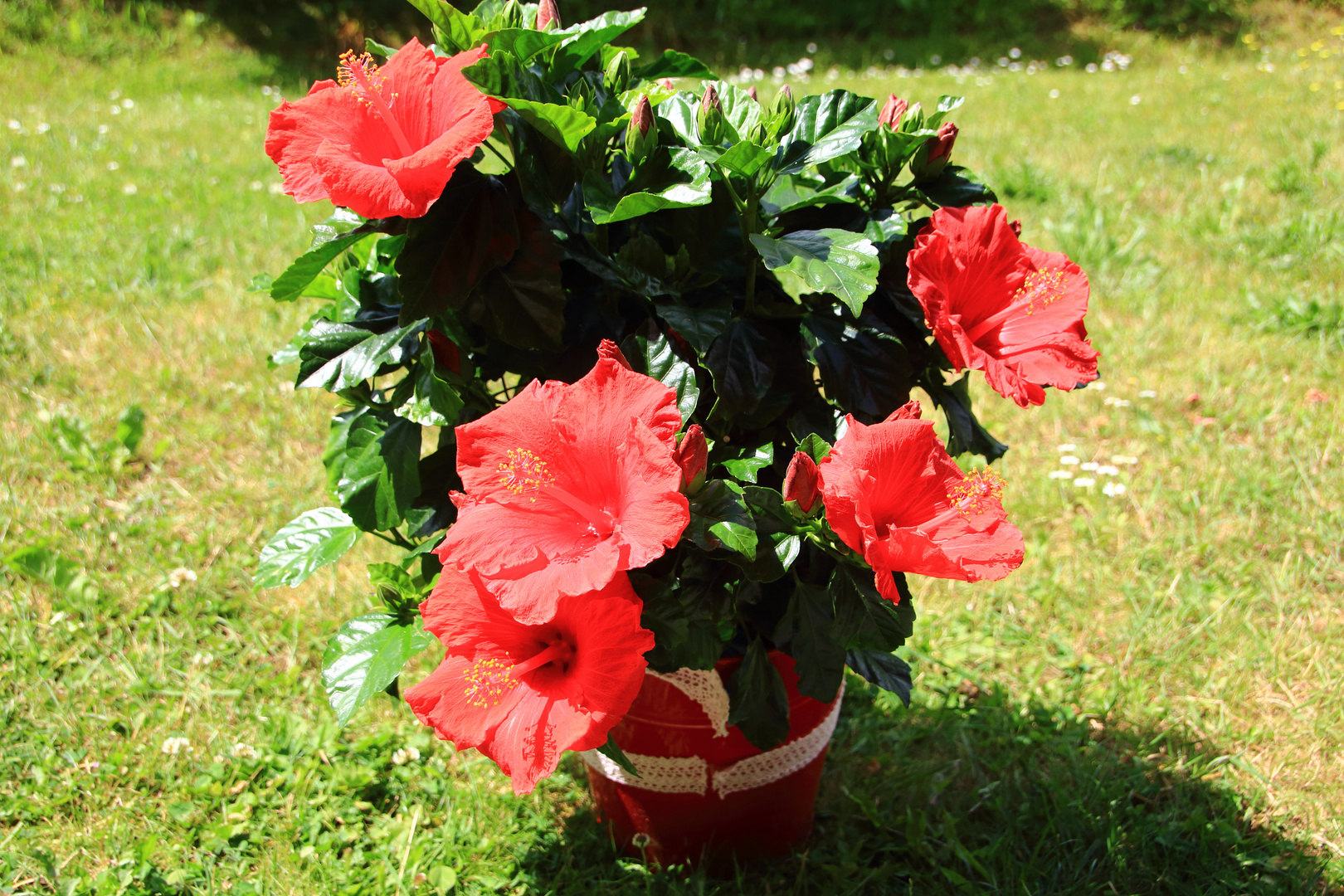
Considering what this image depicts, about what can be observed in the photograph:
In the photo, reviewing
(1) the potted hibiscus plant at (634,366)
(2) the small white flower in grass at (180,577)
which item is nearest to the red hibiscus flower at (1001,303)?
(1) the potted hibiscus plant at (634,366)

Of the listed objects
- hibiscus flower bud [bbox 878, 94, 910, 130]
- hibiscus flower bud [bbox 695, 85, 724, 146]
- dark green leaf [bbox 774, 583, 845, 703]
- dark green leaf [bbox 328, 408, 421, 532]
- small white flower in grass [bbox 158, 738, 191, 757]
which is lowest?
small white flower in grass [bbox 158, 738, 191, 757]

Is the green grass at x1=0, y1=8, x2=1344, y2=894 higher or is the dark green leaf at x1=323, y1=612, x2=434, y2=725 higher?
the dark green leaf at x1=323, y1=612, x2=434, y2=725

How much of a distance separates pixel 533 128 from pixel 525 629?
2.00ft

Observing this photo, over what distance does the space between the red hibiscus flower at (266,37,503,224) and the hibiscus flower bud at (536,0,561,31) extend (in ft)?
0.50

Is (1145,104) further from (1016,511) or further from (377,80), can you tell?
(377,80)

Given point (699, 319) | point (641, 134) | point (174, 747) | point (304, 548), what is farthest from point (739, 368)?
point (174, 747)

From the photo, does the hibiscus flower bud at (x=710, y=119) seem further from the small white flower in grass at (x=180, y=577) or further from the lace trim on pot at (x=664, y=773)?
the small white flower in grass at (x=180, y=577)

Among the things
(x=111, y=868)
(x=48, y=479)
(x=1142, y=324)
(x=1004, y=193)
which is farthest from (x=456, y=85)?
(x=1004, y=193)

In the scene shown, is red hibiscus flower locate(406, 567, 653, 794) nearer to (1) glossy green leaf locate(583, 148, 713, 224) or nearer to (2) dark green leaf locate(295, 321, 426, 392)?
(2) dark green leaf locate(295, 321, 426, 392)

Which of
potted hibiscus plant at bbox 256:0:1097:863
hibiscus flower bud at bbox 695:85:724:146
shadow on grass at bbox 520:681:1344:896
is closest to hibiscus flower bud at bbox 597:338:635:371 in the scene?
potted hibiscus plant at bbox 256:0:1097:863

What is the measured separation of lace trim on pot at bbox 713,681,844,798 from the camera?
152cm

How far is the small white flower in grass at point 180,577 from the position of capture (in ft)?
7.29

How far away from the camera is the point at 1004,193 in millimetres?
4035

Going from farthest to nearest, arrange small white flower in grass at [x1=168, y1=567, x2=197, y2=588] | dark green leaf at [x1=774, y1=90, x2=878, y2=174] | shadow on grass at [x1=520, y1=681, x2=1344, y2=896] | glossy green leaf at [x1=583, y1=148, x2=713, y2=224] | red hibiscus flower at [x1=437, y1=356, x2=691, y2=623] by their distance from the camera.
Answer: small white flower in grass at [x1=168, y1=567, x2=197, y2=588]
shadow on grass at [x1=520, y1=681, x2=1344, y2=896]
dark green leaf at [x1=774, y1=90, x2=878, y2=174]
glossy green leaf at [x1=583, y1=148, x2=713, y2=224]
red hibiscus flower at [x1=437, y1=356, x2=691, y2=623]
